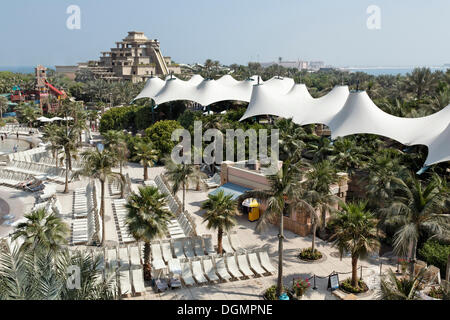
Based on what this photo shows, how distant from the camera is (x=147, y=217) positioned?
17125 mm

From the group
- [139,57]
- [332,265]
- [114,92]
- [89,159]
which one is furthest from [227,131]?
[139,57]

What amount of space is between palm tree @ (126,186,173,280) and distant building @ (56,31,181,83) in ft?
343

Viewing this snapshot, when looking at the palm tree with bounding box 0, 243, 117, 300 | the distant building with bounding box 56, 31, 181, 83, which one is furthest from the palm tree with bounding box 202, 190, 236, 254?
the distant building with bounding box 56, 31, 181, 83

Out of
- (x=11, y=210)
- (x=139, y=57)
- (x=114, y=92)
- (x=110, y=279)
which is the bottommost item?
(x=11, y=210)

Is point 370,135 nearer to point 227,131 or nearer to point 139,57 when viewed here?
point 227,131

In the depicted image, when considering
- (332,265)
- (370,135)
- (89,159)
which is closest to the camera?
(332,265)

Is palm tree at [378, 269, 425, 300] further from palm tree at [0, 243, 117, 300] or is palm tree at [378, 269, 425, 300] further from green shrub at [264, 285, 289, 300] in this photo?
green shrub at [264, 285, 289, 300]

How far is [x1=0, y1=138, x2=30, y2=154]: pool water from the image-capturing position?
52.4 meters

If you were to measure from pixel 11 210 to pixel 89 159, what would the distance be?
12.8m

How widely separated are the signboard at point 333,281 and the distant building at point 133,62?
354 feet

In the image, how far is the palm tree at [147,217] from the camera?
673 inches

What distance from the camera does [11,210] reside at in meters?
31.0

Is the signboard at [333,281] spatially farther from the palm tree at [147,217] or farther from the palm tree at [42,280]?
the palm tree at [42,280]
